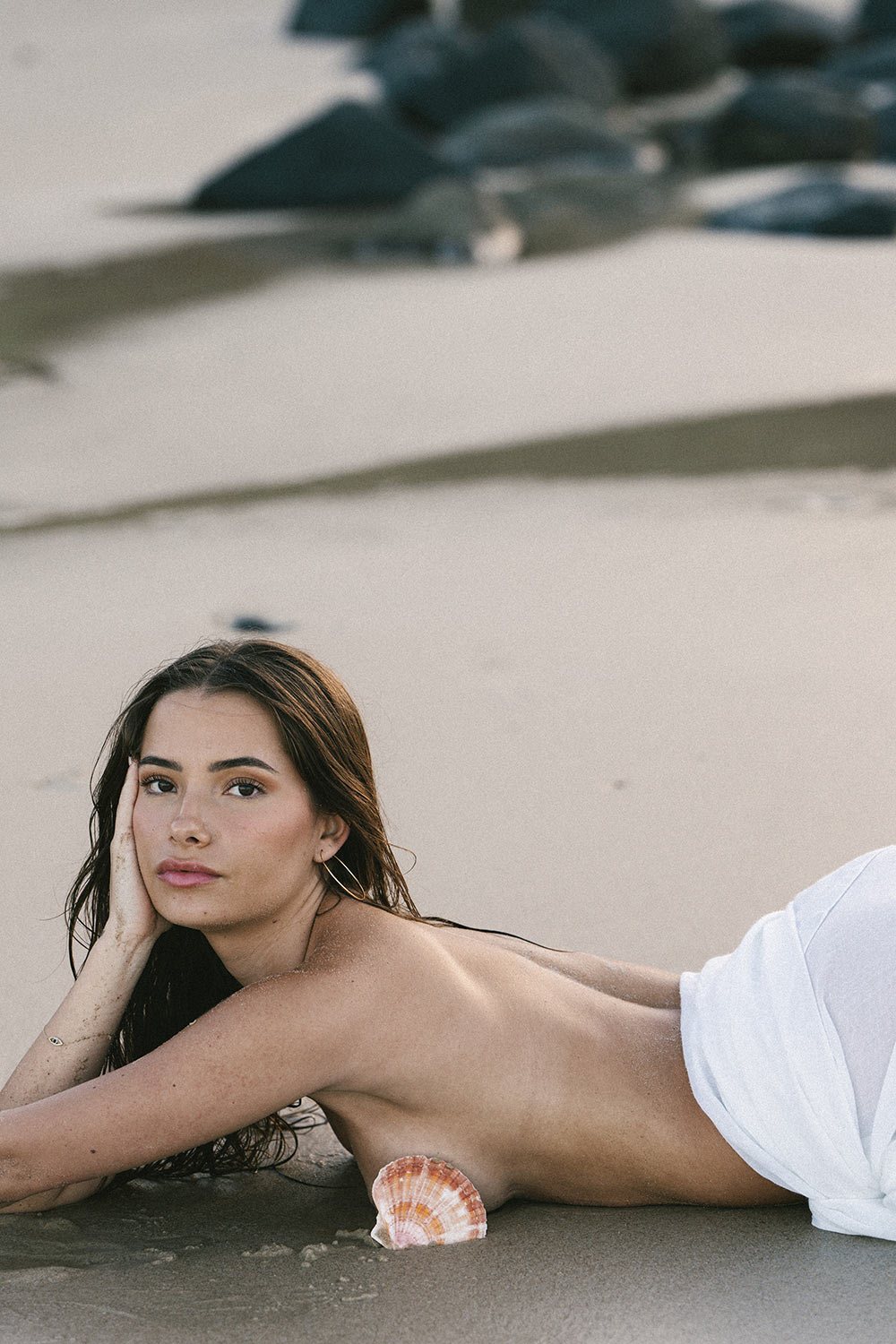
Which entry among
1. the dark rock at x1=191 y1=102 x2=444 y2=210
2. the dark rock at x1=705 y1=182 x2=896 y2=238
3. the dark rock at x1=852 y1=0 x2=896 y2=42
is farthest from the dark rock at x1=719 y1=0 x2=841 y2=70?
the dark rock at x1=705 y1=182 x2=896 y2=238

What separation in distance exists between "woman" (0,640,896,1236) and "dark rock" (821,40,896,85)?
53.4 feet

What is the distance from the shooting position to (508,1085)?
2.43 m

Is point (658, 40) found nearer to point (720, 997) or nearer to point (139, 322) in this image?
point (139, 322)

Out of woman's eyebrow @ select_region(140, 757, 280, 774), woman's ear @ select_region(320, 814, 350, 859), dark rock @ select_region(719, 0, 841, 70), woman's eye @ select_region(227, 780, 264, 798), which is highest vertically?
dark rock @ select_region(719, 0, 841, 70)

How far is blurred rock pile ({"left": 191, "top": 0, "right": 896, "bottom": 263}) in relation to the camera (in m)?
10.7

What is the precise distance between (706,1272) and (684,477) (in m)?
4.27

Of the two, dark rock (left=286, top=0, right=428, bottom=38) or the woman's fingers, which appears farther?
dark rock (left=286, top=0, right=428, bottom=38)

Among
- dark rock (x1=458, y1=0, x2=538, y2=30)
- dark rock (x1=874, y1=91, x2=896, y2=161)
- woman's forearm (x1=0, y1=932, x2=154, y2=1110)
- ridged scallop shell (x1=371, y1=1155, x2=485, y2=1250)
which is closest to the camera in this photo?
ridged scallop shell (x1=371, y1=1155, x2=485, y2=1250)

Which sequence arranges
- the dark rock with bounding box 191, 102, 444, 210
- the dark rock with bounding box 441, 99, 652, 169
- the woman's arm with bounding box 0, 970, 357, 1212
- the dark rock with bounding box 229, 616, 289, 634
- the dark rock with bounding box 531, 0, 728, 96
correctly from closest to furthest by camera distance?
the woman's arm with bounding box 0, 970, 357, 1212, the dark rock with bounding box 229, 616, 289, 634, the dark rock with bounding box 191, 102, 444, 210, the dark rock with bounding box 441, 99, 652, 169, the dark rock with bounding box 531, 0, 728, 96

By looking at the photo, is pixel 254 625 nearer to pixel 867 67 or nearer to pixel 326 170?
pixel 326 170

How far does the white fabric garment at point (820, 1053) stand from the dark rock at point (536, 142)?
11.7 meters

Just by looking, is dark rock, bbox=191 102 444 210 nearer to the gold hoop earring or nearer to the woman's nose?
the gold hoop earring

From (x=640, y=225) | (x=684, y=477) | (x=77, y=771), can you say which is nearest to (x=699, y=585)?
(x=684, y=477)

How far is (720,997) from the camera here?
2.55m
